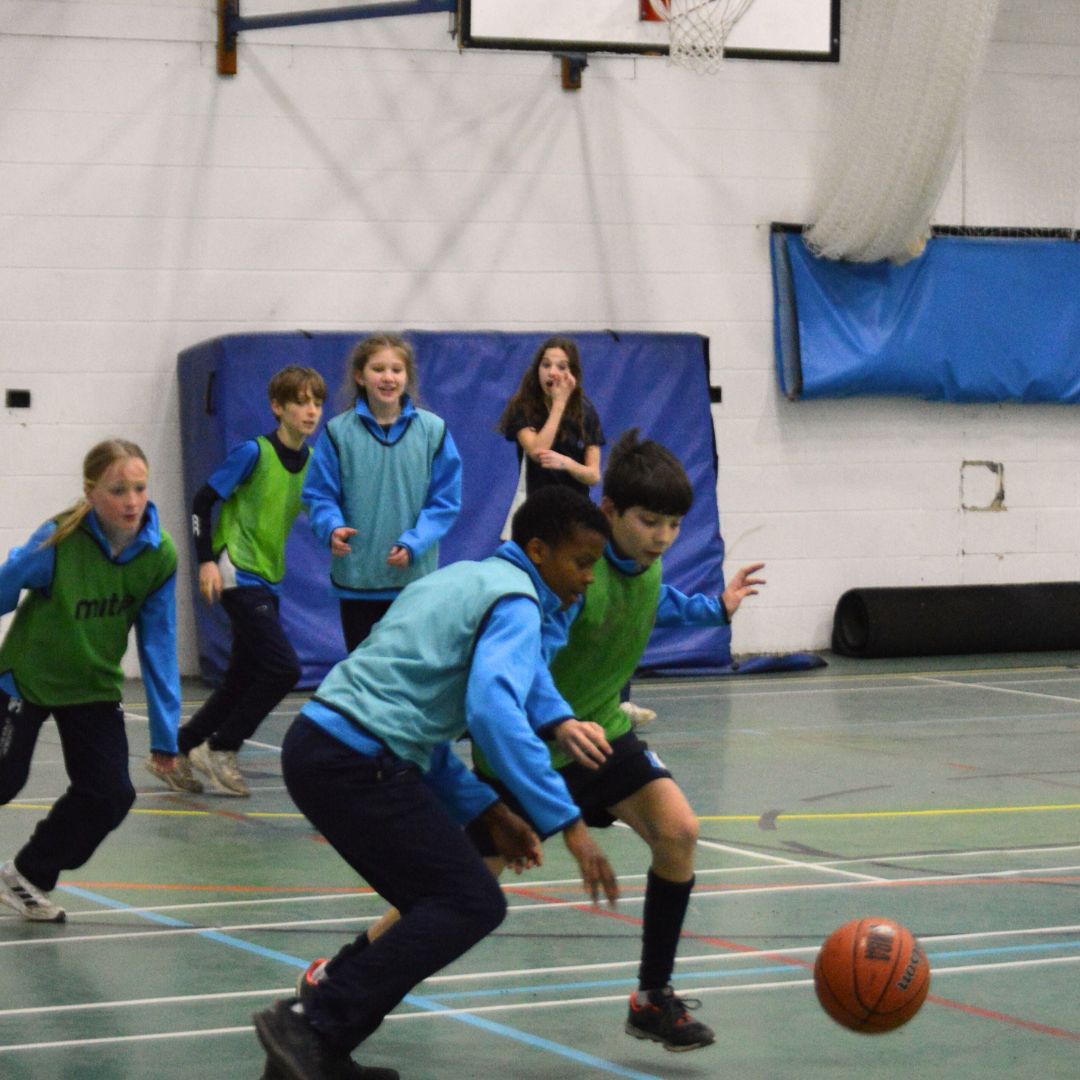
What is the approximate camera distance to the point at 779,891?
6059 mm

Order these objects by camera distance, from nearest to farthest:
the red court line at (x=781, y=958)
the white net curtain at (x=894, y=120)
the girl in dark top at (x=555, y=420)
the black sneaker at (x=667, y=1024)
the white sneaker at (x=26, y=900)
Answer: the black sneaker at (x=667, y=1024), the red court line at (x=781, y=958), the white sneaker at (x=26, y=900), the girl in dark top at (x=555, y=420), the white net curtain at (x=894, y=120)

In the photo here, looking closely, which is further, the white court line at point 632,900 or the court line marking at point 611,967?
the white court line at point 632,900

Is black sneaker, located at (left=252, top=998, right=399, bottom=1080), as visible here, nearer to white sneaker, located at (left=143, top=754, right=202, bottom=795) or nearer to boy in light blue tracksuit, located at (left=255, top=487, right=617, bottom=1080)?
boy in light blue tracksuit, located at (left=255, top=487, right=617, bottom=1080)

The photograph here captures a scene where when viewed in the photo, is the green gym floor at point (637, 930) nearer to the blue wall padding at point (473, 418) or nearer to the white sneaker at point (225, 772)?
the white sneaker at point (225, 772)

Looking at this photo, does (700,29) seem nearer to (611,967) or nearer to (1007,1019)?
(611,967)

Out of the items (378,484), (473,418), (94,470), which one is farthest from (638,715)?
(94,470)

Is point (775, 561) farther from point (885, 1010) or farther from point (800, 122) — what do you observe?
point (885, 1010)

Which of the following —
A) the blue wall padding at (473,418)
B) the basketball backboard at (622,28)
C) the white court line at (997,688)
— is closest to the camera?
the basketball backboard at (622,28)

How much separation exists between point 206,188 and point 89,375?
4.43 feet

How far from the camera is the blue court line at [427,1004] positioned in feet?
13.8

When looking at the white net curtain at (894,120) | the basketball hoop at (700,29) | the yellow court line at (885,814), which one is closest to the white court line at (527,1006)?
the yellow court line at (885,814)

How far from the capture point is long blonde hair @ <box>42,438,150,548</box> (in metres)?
5.34

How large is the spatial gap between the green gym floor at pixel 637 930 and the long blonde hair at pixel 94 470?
1.11 meters

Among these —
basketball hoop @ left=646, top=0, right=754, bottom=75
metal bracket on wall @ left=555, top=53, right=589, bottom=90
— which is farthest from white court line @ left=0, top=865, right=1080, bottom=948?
metal bracket on wall @ left=555, top=53, right=589, bottom=90
